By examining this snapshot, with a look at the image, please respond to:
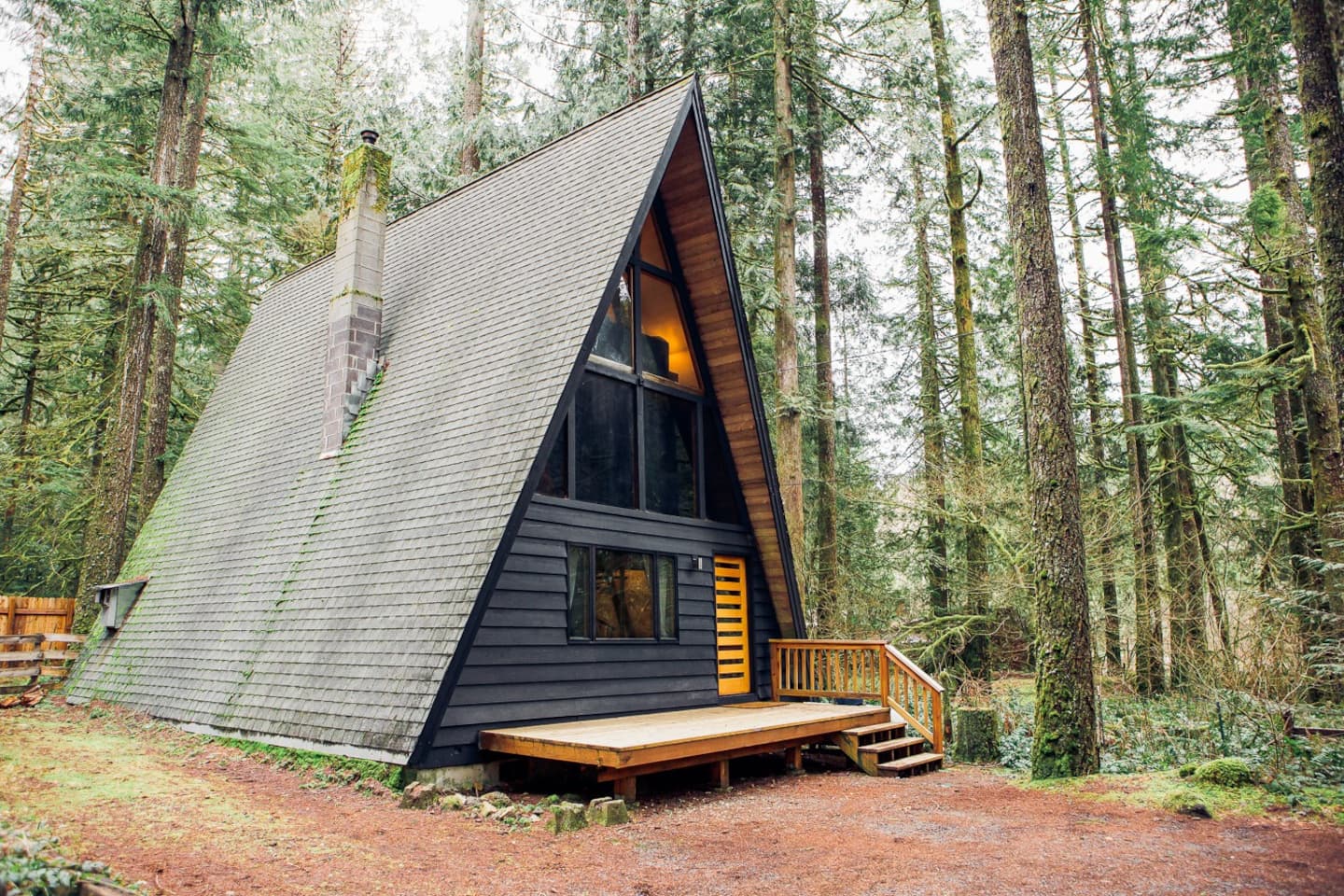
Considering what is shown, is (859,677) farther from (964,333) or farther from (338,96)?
(338,96)

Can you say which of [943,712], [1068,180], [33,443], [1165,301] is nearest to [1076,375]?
[1165,301]

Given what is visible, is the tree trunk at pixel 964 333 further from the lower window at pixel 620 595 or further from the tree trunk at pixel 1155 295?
the lower window at pixel 620 595

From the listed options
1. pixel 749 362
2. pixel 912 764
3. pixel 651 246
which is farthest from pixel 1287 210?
pixel 912 764

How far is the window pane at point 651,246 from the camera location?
31.3 feet

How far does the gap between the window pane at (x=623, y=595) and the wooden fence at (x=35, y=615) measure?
9069mm

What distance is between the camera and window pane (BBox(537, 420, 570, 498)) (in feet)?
26.0

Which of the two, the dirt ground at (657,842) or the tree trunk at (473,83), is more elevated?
the tree trunk at (473,83)

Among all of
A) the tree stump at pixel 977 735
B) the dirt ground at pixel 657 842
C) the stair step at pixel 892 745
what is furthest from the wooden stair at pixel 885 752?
the dirt ground at pixel 657 842

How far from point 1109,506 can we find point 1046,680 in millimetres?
5584

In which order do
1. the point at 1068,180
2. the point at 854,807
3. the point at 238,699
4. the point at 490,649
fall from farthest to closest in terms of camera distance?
the point at 1068,180 < the point at 238,699 < the point at 490,649 < the point at 854,807

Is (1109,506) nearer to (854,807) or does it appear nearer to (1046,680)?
(1046,680)

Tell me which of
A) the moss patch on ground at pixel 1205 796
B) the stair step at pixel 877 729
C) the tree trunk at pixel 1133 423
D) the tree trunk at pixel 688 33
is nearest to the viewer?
the moss patch on ground at pixel 1205 796

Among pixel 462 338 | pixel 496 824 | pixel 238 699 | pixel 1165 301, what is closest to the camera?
pixel 496 824

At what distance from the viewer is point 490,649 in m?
6.86
